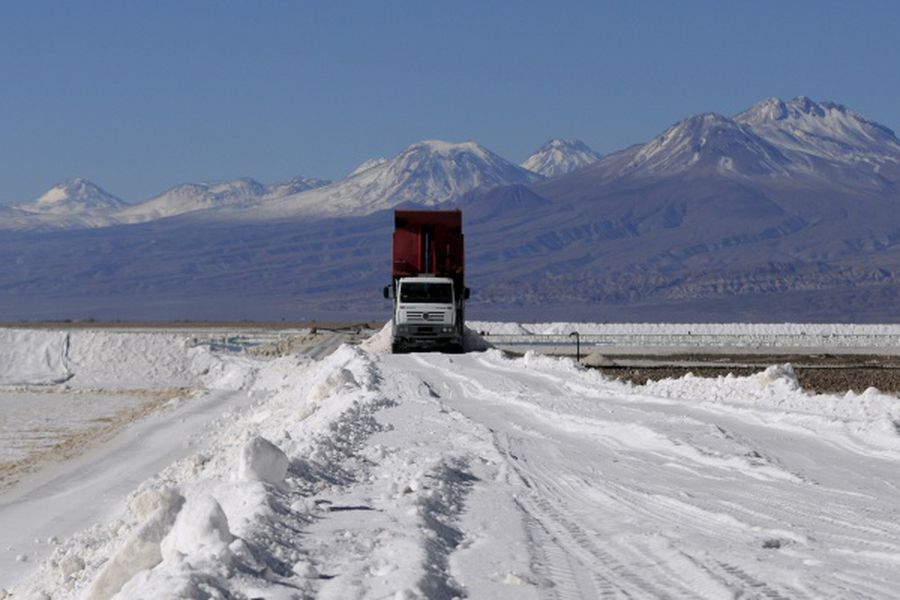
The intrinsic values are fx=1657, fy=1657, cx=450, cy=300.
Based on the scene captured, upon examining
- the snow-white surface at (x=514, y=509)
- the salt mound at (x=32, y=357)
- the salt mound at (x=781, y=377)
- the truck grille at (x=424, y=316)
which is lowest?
the snow-white surface at (x=514, y=509)

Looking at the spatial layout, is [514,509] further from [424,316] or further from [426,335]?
[426,335]

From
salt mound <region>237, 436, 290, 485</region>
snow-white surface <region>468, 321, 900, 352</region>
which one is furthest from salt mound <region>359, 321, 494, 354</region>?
salt mound <region>237, 436, 290, 485</region>

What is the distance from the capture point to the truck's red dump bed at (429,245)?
44250 mm

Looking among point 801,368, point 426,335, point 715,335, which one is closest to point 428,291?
point 426,335

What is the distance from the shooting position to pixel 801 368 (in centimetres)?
4306

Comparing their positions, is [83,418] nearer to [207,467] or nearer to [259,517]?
[207,467]

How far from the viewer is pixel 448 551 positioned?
10.8m

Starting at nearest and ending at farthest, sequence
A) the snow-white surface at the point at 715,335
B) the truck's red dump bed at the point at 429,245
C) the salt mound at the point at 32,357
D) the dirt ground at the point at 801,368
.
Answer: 1. the dirt ground at the point at 801,368
2. the truck's red dump bed at the point at 429,245
3. the salt mound at the point at 32,357
4. the snow-white surface at the point at 715,335

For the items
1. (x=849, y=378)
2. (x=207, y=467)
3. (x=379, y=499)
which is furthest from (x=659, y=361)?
(x=379, y=499)

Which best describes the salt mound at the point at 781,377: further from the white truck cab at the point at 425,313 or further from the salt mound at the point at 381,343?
the salt mound at the point at 381,343

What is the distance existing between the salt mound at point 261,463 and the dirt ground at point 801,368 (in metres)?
19.9

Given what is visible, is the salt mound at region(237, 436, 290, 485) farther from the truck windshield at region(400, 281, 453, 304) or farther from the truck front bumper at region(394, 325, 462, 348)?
the truck front bumper at region(394, 325, 462, 348)

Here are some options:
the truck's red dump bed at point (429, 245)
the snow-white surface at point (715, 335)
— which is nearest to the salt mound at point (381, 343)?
the truck's red dump bed at point (429, 245)

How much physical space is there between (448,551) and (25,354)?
49.5 m
